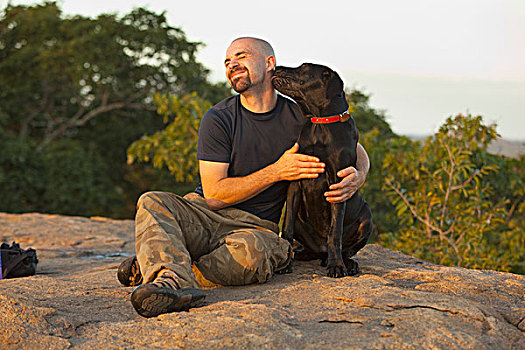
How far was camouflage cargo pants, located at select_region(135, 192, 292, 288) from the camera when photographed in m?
2.54

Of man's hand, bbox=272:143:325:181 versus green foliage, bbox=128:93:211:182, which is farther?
green foliage, bbox=128:93:211:182

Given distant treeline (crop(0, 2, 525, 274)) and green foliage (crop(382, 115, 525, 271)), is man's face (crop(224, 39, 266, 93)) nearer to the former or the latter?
green foliage (crop(382, 115, 525, 271))

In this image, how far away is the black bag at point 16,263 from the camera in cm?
362

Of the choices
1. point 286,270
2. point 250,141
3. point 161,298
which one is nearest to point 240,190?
point 250,141

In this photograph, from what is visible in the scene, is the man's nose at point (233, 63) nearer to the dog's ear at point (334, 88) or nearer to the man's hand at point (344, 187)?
the dog's ear at point (334, 88)

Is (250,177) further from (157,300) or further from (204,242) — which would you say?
(157,300)

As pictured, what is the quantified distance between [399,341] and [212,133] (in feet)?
5.50

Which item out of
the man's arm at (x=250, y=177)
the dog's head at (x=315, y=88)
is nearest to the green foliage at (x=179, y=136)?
the man's arm at (x=250, y=177)

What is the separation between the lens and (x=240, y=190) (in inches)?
118

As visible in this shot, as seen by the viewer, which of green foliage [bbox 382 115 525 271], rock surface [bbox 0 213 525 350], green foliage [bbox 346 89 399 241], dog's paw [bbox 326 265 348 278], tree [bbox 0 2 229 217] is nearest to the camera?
rock surface [bbox 0 213 525 350]

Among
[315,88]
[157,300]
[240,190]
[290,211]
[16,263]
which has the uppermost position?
[315,88]

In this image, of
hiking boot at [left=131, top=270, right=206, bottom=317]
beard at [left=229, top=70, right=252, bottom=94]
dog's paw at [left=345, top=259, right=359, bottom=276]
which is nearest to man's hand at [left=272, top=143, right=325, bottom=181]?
beard at [left=229, top=70, right=252, bottom=94]

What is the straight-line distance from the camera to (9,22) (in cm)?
1339

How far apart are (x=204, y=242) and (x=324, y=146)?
2.84 ft
